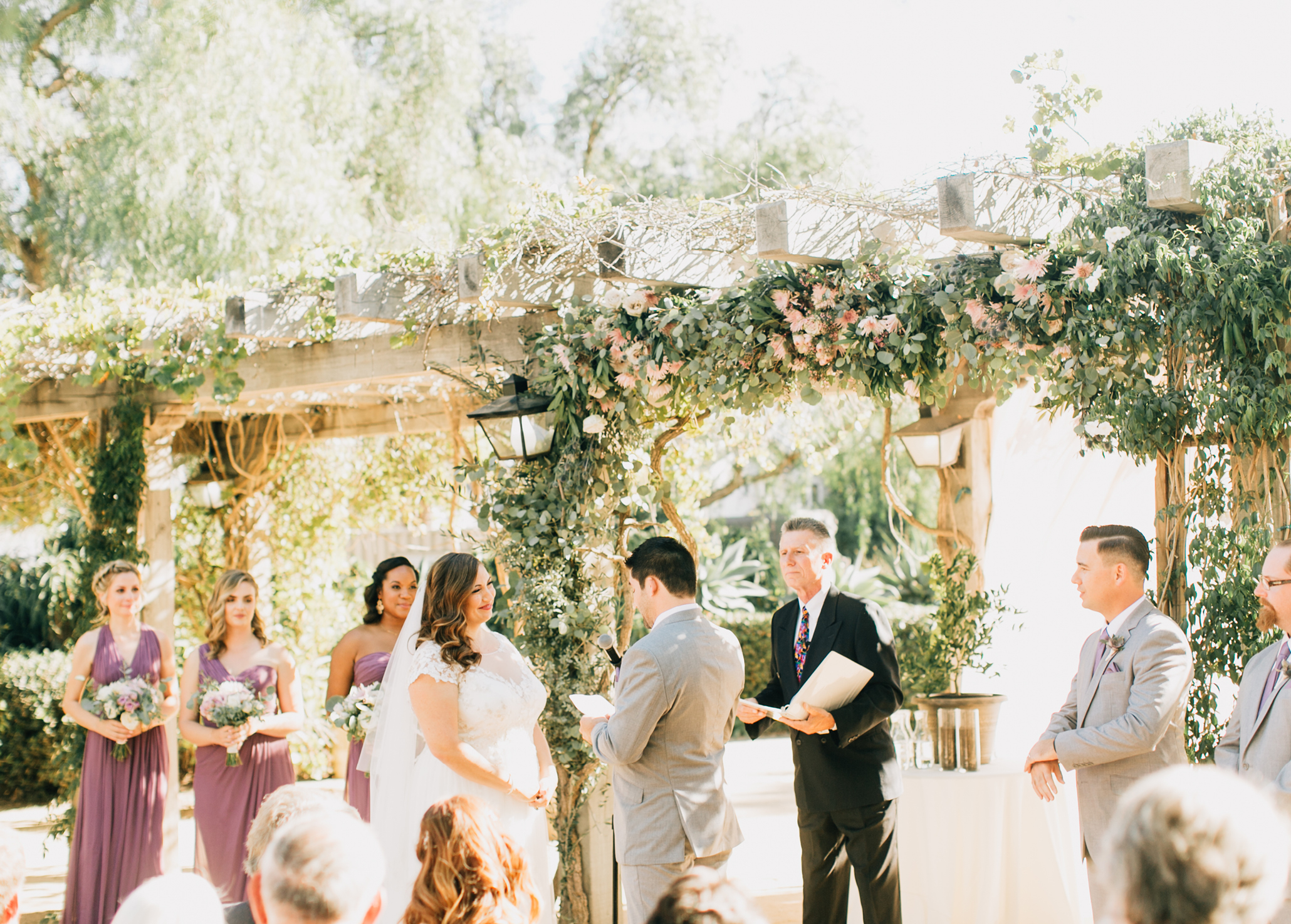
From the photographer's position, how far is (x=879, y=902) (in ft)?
12.2

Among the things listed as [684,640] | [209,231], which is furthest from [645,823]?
[209,231]

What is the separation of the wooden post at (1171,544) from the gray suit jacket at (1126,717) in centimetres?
32

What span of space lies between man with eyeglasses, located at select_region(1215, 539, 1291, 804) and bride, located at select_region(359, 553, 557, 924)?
6.55 feet

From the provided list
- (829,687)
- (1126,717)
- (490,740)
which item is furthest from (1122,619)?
(490,740)

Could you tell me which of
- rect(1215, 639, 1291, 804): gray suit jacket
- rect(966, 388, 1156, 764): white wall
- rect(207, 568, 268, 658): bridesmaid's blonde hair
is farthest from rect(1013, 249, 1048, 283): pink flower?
rect(207, 568, 268, 658): bridesmaid's blonde hair

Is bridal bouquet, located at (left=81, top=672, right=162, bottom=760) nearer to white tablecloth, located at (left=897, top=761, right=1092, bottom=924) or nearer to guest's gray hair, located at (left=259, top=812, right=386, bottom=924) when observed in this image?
white tablecloth, located at (left=897, top=761, right=1092, bottom=924)

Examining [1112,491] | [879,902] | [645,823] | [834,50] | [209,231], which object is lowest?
[879,902]

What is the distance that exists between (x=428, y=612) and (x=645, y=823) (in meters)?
0.91

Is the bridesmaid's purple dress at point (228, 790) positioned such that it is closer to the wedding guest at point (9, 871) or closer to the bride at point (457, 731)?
the bride at point (457, 731)

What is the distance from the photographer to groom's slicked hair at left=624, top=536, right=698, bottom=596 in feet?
10.8

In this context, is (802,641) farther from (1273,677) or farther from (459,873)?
(459,873)

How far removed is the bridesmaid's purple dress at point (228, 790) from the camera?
477 centimetres

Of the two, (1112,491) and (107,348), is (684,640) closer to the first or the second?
(1112,491)

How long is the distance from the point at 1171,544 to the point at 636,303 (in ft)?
6.52
